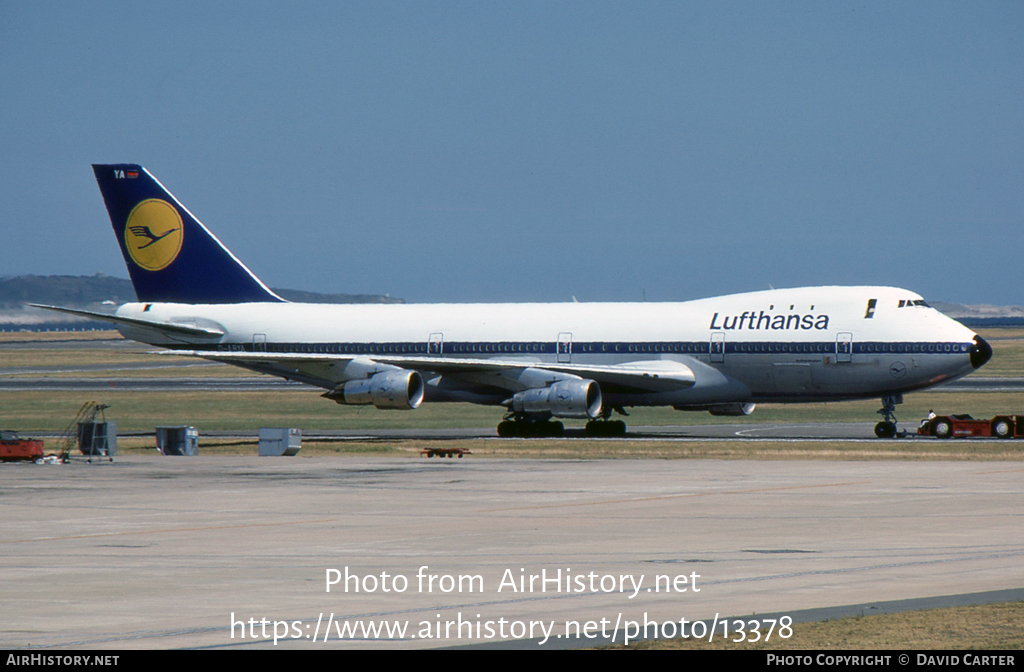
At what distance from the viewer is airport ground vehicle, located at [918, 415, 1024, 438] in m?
50.4

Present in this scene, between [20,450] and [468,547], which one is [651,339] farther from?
[468,547]

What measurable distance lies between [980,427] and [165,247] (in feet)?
114

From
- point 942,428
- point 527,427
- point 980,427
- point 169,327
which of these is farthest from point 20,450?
point 980,427

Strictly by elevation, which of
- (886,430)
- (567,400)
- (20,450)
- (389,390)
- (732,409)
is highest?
(389,390)

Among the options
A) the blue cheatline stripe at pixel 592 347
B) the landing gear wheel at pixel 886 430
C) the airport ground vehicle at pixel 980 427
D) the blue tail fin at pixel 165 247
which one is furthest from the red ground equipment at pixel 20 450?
the airport ground vehicle at pixel 980 427

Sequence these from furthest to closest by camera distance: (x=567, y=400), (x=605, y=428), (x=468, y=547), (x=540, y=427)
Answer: (x=605, y=428), (x=540, y=427), (x=567, y=400), (x=468, y=547)

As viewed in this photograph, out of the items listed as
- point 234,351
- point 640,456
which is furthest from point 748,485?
point 234,351

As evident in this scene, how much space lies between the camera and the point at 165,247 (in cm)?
6003

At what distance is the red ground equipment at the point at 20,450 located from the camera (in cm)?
4216

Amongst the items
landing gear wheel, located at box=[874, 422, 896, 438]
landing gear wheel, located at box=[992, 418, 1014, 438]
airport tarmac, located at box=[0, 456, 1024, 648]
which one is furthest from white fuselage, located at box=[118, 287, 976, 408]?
airport tarmac, located at box=[0, 456, 1024, 648]

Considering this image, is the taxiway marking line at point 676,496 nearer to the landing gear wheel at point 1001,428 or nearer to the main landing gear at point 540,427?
the landing gear wheel at point 1001,428

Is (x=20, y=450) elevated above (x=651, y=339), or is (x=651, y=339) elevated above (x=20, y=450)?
(x=651, y=339)

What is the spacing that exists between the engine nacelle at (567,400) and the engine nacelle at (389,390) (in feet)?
13.7

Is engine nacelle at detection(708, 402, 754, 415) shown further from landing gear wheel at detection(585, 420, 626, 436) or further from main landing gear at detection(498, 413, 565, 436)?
main landing gear at detection(498, 413, 565, 436)
